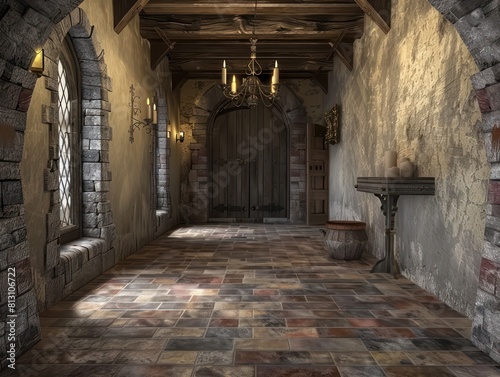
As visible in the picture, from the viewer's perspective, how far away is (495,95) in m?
2.13

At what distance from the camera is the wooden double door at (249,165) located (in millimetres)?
9039

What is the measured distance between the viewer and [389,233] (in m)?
3.96

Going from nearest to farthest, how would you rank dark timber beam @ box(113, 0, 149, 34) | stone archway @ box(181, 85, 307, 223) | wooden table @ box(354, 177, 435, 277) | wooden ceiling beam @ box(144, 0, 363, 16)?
wooden table @ box(354, 177, 435, 277) < dark timber beam @ box(113, 0, 149, 34) < wooden ceiling beam @ box(144, 0, 363, 16) < stone archway @ box(181, 85, 307, 223)

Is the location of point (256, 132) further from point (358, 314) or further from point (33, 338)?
point (33, 338)

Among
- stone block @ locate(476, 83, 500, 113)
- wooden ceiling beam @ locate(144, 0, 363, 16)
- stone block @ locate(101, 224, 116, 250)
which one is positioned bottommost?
stone block @ locate(101, 224, 116, 250)

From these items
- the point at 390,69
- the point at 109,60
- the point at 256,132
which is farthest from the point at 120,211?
the point at 256,132

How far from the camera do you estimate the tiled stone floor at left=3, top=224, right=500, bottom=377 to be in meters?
2.08

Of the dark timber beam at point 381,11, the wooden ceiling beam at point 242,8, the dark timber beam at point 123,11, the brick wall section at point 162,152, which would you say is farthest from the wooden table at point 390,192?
the brick wall section at point 162,152

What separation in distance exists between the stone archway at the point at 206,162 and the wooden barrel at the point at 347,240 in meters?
4.10

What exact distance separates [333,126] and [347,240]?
3277 millimetres

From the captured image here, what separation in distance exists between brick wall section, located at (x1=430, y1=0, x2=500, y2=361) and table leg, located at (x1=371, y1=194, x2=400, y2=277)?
5.27ft

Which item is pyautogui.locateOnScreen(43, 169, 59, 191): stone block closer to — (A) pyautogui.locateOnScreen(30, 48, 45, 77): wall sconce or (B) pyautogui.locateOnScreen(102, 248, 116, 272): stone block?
(A) pyautogui.locateOnScreen(30, 48, 45, 77): wall sconce

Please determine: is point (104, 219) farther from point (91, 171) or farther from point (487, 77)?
point (487, 77)

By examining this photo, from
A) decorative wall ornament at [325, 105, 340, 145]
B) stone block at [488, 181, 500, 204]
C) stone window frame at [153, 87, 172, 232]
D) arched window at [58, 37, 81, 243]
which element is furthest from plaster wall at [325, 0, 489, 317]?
stone window frame at [153, 87, 172, 232]
